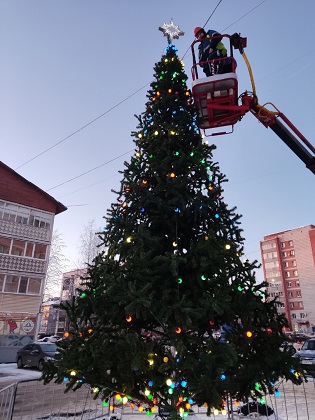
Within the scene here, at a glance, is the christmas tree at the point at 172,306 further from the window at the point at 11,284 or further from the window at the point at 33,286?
the window at the point at 33,286

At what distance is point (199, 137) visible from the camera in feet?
18.6

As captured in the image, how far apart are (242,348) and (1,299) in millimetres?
22101

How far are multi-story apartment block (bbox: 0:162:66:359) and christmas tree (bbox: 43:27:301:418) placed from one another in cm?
2035

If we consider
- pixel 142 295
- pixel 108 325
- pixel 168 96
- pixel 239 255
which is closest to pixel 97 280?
pixel 108 325

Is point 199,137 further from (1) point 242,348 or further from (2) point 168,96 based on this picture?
(1) point 242,348

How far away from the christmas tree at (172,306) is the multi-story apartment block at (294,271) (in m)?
73.3

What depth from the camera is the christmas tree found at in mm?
3768

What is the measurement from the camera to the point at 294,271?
77438 millimetres

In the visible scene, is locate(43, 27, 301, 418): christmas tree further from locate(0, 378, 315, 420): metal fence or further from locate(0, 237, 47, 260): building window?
locate(0, 237, 47, 260): building window

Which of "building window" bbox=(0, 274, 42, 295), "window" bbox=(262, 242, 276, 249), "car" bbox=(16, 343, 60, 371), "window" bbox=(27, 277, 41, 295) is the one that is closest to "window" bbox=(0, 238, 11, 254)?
"building window" bbox=(0, 274, 42, 295)

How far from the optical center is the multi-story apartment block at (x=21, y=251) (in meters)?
22.0

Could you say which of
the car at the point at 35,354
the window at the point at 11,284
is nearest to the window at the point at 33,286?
the window at the point at 11,284

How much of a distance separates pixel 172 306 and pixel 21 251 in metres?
23.2

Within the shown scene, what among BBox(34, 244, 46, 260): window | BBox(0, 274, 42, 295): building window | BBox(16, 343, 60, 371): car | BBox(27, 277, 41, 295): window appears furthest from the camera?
BBox(34, 244, 46, 260): window
